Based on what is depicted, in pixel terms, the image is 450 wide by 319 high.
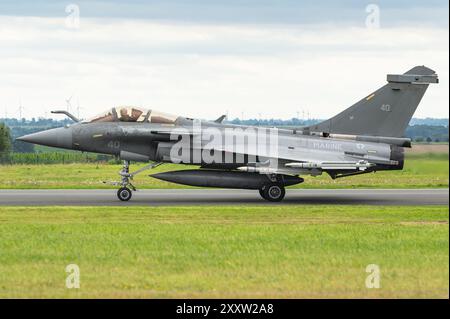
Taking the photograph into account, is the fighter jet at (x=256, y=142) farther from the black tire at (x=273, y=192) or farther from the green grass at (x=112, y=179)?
the green grass at (x=112, y=179)

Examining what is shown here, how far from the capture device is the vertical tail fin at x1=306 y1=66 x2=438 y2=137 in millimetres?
30219

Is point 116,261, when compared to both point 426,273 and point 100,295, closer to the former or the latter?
point 100,295

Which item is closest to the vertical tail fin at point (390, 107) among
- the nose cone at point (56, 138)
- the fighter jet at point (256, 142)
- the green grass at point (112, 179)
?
the fighter jet at point (256, 142)

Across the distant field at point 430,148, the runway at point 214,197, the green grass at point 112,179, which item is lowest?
the runway at point 214,197

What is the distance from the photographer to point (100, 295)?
1288cm

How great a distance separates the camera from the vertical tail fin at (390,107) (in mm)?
30219

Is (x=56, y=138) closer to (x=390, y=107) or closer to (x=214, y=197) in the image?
(x=214, y=197)

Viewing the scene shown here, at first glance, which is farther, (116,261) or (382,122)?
(382,122)

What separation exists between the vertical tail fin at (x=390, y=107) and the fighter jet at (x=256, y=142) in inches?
1.3

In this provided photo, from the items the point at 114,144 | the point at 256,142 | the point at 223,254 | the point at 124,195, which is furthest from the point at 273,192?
the point at 223,254

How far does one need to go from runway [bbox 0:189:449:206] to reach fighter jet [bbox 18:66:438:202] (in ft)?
2.52

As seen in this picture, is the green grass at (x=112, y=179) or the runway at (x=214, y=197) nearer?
the runway at (x=214, y=197)
